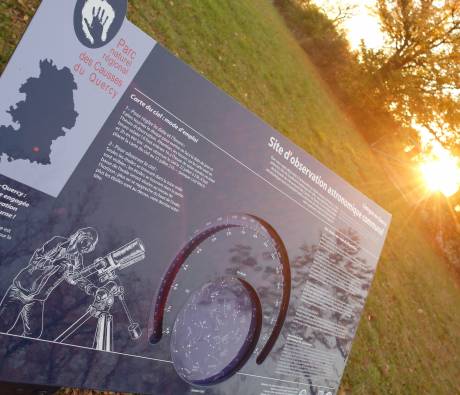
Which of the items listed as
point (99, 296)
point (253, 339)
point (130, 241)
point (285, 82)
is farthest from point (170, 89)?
point (285, 82)

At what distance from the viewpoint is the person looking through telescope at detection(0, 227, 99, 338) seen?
223 cm

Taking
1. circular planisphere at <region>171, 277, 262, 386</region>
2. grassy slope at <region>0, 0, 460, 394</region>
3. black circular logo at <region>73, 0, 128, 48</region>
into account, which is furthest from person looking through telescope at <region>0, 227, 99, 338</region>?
grassy slope at <region>0, 0, 460, 394</region>

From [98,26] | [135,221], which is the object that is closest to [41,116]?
[98,26]

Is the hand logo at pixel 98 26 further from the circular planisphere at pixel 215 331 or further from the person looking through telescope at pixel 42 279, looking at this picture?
the circular planisphere at pixel 215 331

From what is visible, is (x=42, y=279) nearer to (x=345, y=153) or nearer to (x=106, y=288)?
(x=106, y=288)

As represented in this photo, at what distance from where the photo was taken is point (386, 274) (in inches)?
427

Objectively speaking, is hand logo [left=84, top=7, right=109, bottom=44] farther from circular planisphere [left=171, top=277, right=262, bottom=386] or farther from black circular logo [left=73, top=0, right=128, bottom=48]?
circular planisphere [left=171, top=277, right=262, bottom=386]

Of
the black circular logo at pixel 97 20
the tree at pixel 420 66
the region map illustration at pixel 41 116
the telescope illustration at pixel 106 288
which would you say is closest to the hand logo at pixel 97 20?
the black circular logo at pixel 97 20

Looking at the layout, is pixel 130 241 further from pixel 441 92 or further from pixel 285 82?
pixel 441 92

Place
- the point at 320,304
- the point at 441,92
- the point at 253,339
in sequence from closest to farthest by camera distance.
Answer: the point at 253,339
the point at 320,304
the point at 441,92

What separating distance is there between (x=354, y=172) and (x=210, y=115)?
35.3 ft

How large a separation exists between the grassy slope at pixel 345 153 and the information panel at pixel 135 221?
2.79 meters

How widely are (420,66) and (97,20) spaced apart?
664 inches

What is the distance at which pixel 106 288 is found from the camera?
8.20 feet
